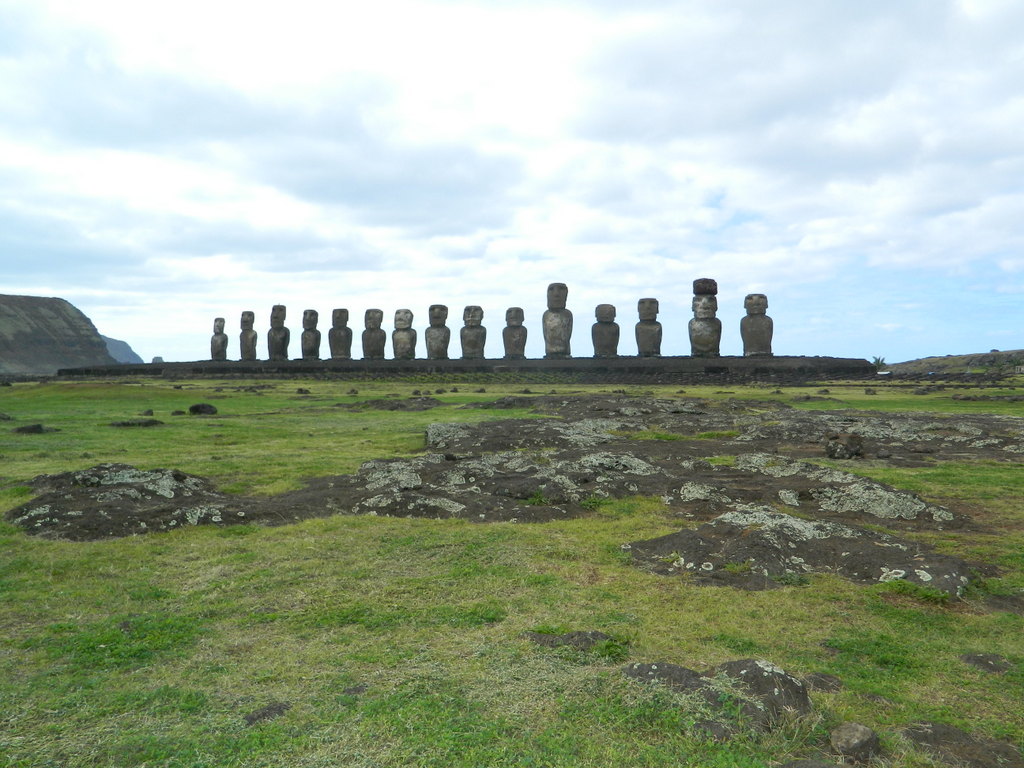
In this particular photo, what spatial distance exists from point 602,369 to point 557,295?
5563 mm

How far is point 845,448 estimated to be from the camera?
13.3 meters

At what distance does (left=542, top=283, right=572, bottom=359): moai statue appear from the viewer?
1729 inches

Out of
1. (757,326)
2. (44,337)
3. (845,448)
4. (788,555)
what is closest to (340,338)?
(757,326)

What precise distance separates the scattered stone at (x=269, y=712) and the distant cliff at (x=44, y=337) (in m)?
92.0

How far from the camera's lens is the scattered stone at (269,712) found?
4133mm

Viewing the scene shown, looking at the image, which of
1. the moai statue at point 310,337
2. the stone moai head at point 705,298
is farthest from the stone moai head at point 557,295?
the moai statue at point 310,337

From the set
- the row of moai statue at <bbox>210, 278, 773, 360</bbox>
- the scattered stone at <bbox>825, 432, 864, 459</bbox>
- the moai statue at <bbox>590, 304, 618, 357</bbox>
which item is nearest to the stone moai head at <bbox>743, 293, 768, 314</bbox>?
the row of moai statue at <bbox>210, 278, 773, 360</bbox>

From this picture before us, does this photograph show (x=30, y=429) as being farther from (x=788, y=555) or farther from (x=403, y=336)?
(x=403, y=336)

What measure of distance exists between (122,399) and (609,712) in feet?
92.9

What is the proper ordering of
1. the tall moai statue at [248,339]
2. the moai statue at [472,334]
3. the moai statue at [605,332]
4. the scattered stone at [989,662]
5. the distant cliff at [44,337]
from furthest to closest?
the distant cliff at [44,337] < the tall moai statue at [248,339] < the moai statue at [472,334] < the moai statue at [605,332] < the scattered stone at [989,662]

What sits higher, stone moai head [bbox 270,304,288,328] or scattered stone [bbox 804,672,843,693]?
stone moai head [bbox 270,304,288,328]

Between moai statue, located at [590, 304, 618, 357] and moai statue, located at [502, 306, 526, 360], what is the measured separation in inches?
162

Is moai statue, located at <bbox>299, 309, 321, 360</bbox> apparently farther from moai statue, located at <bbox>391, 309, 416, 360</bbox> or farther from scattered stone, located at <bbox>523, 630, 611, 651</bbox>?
scattered stone, located at <bbox>523, 630, 611, 651</bbox>

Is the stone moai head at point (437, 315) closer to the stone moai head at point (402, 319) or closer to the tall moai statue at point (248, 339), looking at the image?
the stone moai head at point (402, 319)
